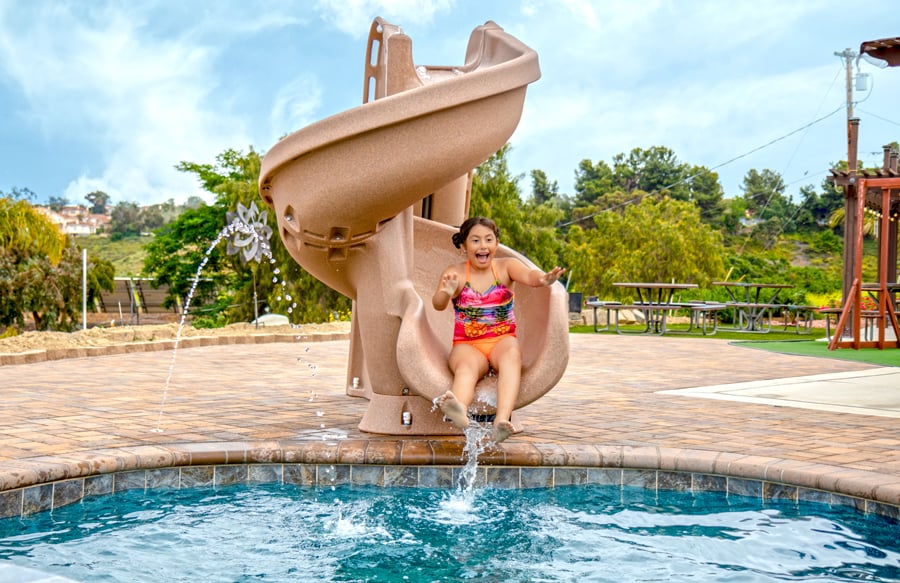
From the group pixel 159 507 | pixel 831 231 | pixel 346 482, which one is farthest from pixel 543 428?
pixel 831 231

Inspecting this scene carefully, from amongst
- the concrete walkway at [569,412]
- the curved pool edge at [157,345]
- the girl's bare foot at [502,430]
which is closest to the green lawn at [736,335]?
the concrete walkway at [569,412]

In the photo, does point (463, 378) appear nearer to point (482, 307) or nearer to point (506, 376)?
point (506, 376)

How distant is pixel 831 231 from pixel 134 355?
42.2 meters

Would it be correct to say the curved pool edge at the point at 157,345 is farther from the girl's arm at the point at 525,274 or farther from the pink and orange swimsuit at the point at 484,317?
the girl's arm at the point at 525,274

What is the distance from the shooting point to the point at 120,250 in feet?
211

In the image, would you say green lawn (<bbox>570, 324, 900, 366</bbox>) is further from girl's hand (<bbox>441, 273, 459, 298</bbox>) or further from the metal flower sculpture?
girl's hand (<bbox>441, 273, 459, 298</bbox>)

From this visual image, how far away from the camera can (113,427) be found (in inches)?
221

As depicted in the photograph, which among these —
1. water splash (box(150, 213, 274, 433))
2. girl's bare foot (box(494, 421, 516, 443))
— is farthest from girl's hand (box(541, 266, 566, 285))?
water splash (box(150, 213, 274, 433))

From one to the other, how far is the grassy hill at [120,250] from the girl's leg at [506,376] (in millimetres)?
54222

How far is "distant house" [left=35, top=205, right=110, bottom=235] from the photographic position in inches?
3098

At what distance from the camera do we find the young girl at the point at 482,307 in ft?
15.9

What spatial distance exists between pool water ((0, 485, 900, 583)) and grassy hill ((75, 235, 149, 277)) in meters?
54.4

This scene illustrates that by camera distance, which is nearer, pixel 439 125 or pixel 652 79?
pixel 439 125

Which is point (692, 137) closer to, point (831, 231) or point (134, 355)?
point (831, 231)
